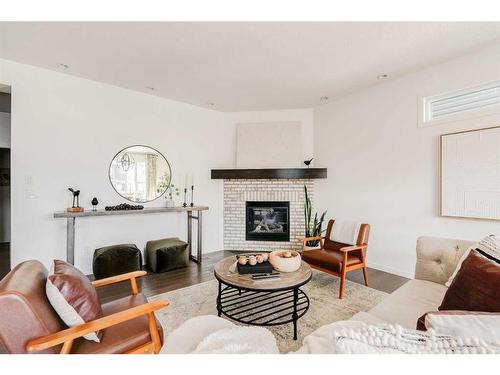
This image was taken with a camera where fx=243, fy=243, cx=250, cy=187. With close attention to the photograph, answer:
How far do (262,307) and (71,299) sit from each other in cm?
168

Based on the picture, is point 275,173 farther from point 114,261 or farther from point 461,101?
point 114,261

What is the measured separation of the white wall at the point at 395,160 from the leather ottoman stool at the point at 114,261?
322cm

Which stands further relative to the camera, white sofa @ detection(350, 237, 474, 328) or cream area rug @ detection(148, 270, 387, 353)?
cream area rug @ detection(148, 270, 387, 353)

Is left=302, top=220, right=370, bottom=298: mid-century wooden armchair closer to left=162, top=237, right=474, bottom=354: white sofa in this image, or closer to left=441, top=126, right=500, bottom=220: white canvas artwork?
left=162, top=237, right=474, bottom=354: white sofa

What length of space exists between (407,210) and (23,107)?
16.9ft

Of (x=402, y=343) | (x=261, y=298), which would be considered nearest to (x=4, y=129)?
(x=261, y=298)

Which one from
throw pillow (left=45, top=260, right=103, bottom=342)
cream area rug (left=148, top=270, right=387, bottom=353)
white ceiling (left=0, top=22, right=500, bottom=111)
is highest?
white ceiling (left=0, top=22, right=500, bottom=111)

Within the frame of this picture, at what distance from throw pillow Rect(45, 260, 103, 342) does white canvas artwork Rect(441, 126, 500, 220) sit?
3655 millimetres

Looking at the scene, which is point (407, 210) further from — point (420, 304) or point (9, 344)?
point (9, 344)

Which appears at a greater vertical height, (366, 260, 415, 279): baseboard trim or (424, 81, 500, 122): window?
(424, 81, 500, 122): window

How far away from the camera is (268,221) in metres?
4.75

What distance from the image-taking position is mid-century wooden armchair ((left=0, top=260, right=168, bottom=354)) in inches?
42.9

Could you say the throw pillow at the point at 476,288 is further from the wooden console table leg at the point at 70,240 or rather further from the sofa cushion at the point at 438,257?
the wooden console table leg at the point at 70,240

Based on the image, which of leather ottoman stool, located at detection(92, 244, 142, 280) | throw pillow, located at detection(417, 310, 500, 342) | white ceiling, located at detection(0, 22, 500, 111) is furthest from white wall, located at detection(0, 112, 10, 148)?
throw pillow, located at detection(417, 310, 500, 342)
